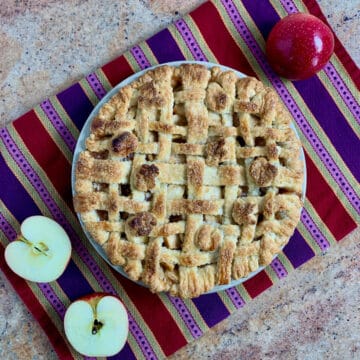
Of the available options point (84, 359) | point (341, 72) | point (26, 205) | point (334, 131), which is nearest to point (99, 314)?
point (84, 359)

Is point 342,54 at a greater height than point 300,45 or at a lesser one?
lesser

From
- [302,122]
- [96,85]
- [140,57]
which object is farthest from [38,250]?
[302,122]

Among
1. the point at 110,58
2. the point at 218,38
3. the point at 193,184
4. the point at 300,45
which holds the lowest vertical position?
the point at 193,184

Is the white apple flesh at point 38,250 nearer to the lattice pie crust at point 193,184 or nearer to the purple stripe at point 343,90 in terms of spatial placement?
the lattice pie crust at point 193,184

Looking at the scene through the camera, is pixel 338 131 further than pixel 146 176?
Yes

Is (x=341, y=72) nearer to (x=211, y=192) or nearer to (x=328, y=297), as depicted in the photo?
(x=211, y=192)

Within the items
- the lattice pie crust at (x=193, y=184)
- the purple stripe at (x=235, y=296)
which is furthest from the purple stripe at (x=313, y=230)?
the purple stripe at (x=235, y=296)

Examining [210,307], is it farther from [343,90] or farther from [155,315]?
[343,90]
